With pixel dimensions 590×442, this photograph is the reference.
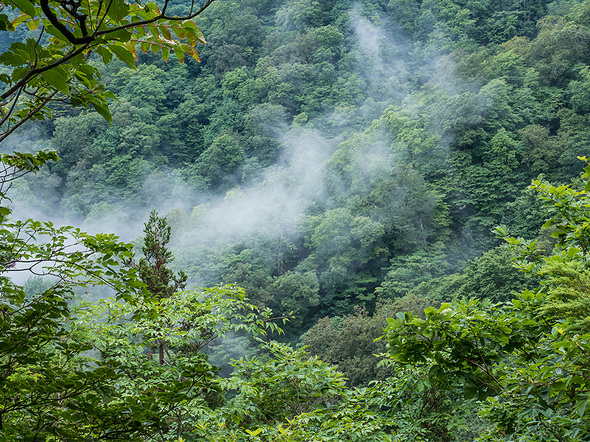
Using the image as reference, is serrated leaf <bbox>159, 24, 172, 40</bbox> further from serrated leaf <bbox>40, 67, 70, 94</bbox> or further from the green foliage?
the green foliage

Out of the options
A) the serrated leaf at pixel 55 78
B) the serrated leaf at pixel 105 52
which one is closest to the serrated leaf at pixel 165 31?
the serrated leaf at pixel 105 52

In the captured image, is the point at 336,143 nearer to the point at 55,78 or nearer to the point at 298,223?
the point at 298,223

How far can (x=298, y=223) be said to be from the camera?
25469 millimetres

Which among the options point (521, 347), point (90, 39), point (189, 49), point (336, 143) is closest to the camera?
point (90, 39)

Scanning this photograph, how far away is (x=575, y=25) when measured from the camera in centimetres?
2528

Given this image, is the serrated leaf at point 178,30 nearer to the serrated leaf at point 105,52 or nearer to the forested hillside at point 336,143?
the serrated leaf at point 105,52

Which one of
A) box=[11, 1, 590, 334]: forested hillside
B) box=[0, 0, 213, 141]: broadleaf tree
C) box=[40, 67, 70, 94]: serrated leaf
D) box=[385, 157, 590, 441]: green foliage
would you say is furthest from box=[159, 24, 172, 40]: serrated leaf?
box=[11, 1, 590, 334]: forested hillside

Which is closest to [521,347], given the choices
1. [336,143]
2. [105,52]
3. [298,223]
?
[105,52]

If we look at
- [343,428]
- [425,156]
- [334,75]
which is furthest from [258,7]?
[343,428]

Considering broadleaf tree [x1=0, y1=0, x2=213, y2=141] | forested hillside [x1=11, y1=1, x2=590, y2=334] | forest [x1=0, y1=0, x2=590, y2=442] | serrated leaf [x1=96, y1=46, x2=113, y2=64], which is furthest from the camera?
forested hillside [x1=11, y1=1, x2=590, y2=334]

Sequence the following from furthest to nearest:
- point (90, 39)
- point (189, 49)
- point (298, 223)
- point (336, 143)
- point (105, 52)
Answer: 1. point (336, 143)
2. point (298, 223)
3. point (189, 49)
4. point (105, 52)
5. point (90, 39)

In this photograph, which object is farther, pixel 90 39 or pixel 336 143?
pixel 336 143

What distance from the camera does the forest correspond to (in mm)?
1383

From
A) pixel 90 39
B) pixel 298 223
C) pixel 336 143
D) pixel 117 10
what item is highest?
pixel 336 143
